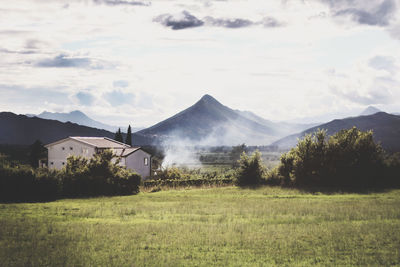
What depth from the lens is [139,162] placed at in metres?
82.4

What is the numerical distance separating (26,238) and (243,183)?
33.8 m

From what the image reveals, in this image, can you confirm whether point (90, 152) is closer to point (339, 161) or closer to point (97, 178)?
point (97, 178)

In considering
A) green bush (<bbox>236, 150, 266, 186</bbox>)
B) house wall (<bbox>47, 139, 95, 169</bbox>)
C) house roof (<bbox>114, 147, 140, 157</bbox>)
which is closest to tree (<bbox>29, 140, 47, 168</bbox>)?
house wall (<bbox>47, 139, 95, 169</bbox>)

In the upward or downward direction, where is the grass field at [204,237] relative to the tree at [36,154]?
downward

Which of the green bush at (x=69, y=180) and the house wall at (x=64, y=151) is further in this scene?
the house wall at (x=64, y=151)

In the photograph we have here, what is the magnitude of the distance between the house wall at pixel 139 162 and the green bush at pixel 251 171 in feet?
119

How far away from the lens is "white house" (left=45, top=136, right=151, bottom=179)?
265 ft

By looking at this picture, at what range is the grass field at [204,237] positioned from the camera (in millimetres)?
13422

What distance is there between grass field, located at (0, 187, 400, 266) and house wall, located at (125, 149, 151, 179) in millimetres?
55234

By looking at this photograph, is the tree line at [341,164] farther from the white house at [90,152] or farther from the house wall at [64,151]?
the house wall at [64,151]

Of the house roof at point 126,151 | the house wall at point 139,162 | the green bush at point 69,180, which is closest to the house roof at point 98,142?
the house roof at point 126,151

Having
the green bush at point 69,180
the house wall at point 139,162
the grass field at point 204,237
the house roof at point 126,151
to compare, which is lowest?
the grass field at point 204,237

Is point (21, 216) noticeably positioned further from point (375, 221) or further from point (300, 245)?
point (375, 221)

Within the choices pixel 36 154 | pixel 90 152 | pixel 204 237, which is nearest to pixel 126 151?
pixel 90 152
